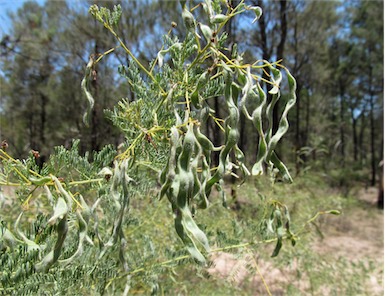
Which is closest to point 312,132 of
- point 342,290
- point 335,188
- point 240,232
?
point 335,188

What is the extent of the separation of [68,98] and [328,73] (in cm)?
652

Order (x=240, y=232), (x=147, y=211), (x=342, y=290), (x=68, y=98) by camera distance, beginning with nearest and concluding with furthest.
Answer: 1. (x=240, y=232)
2. (x=147, y=211)
3. (x=342, y=290)
4. (x=68, y=98)

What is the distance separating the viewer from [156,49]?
15.6 feet

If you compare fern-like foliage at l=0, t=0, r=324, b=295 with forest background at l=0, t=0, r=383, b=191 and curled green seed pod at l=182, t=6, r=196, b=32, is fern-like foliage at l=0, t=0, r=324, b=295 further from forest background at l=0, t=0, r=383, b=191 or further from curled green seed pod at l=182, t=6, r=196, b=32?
forest background at l=0, t=0, r=383, b=191

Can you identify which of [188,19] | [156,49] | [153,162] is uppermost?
[156,49]

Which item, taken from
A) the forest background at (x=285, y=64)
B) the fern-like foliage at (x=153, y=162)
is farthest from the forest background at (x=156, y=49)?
the fern-like foliage at (x=153, y=162)

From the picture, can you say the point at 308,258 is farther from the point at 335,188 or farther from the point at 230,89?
the point at 335,188

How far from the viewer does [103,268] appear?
636mm

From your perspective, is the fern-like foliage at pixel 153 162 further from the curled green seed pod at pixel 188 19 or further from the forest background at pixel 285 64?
the forest background at pixel 285 64

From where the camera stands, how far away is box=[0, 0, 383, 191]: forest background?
18.4 ft

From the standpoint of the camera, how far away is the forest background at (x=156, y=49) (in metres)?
5.60

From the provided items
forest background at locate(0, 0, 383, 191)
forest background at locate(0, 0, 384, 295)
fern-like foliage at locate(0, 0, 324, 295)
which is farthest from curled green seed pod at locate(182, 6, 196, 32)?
forest background at locate(0, 0, 383, 191)

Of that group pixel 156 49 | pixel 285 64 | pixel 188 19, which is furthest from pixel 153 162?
pixel 285 64

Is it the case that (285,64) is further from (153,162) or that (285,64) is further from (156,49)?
(153,162)
